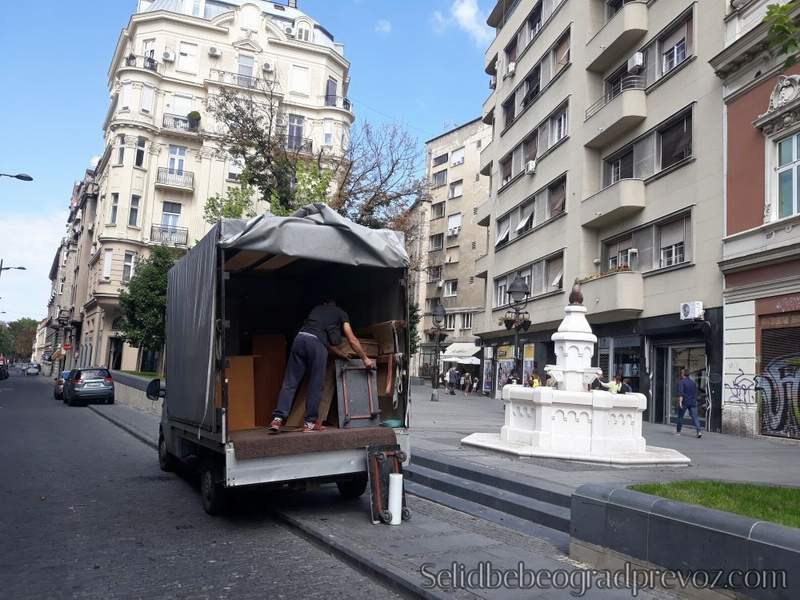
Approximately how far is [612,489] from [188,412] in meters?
4.82

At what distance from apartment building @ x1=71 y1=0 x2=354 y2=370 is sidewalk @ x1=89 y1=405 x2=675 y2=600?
124 ft

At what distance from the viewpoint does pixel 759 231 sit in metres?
16.2

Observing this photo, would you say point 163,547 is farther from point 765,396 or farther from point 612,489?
point 765,396

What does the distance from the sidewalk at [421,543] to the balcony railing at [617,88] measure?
19008 millimetres

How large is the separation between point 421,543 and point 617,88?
22.4 meters

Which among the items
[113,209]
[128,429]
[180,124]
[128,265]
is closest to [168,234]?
[128,265]

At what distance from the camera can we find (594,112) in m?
24.5

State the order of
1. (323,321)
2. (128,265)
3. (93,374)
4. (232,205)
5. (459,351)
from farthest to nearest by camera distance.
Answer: (459,351)
(128,265)
(93,374)
(232,205)
(323,321)

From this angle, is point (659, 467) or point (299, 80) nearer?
point (659, 467)

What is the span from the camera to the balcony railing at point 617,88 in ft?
73.7

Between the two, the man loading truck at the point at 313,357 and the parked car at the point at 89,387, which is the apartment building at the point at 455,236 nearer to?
the parked car at the point at 89,387

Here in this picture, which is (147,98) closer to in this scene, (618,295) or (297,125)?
(297,125)

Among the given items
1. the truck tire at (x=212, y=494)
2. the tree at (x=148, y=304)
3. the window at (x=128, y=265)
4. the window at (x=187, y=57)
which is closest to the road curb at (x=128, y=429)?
the truck tire at (x=212, y=494)

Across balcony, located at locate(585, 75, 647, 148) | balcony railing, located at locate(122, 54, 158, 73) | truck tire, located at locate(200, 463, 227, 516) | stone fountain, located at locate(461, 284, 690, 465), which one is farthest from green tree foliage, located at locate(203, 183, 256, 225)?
balcony railing, located at locate(122, 54, 158, 73)
